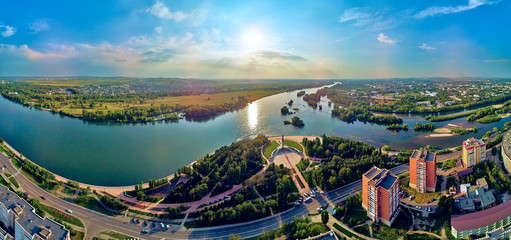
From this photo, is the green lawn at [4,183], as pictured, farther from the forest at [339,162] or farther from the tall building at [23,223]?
the forest at [339,162]

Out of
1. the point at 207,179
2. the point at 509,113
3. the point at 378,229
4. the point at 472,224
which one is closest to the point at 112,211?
the point at 207,179

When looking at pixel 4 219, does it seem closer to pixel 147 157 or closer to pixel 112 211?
pixel 112 211

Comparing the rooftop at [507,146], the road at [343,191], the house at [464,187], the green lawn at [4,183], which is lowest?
the road at [343,191]

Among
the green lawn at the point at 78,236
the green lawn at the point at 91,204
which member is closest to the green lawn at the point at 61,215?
the green lawn at the point at 78,236

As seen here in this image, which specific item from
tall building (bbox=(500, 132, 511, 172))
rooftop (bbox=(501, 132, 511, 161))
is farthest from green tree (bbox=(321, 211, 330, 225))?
rooftop (bbox=(501, 132, 511, 161))

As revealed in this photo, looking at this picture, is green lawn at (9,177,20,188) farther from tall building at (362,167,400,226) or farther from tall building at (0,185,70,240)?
tall building at (362,167,400,226)

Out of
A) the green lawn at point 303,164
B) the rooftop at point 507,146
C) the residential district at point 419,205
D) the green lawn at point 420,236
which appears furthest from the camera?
the green lawn at point 303,164
